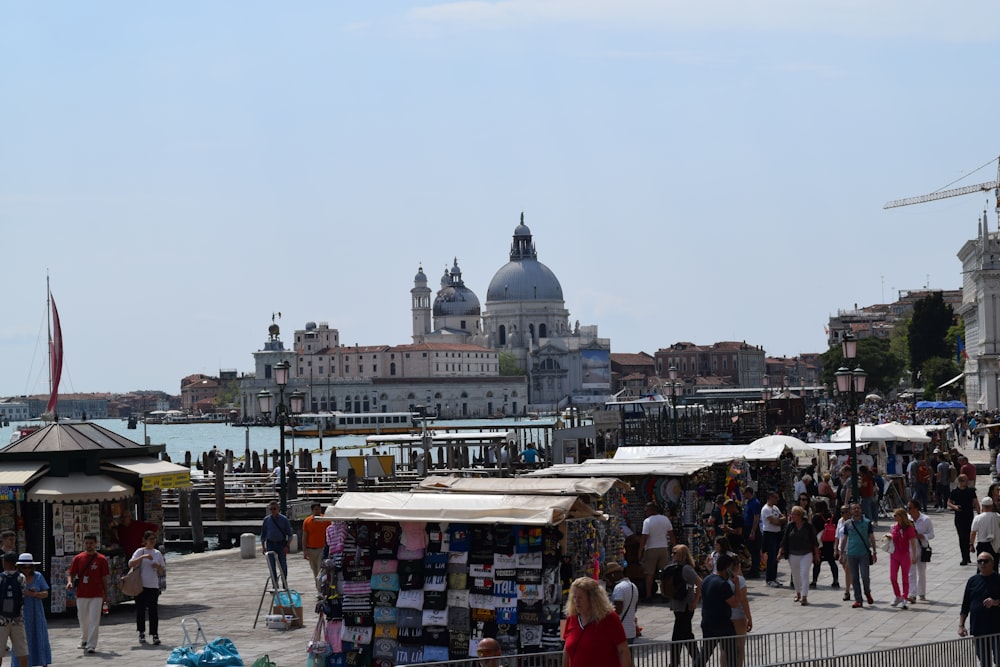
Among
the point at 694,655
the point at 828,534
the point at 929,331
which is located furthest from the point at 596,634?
the point at 929,331

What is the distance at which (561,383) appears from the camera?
16625cm

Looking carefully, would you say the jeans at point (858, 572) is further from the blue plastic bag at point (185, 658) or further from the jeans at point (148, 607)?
the blue plastic bag at point (185, 658)

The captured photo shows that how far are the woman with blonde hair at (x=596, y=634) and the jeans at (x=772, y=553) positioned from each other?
7.23m

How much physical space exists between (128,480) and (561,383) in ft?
501

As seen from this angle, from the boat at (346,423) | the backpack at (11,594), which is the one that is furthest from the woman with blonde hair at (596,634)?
the boat at (346,423)

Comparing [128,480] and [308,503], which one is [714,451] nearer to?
[128,480]

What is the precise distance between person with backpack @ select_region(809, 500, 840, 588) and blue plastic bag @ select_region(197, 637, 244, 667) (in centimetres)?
590

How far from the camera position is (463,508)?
970cm

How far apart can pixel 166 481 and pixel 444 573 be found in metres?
5.26

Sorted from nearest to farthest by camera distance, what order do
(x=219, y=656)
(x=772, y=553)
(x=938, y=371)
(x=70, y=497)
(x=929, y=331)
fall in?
(x=219, y=656) → (x=70, y=497) → (x=772, y=553) → (x=938, y=371) → (x=929, y=331)

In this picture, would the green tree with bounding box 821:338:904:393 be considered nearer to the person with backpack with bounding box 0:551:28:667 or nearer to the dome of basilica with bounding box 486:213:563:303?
the dome of basilica with bounding box 486:213:563:303

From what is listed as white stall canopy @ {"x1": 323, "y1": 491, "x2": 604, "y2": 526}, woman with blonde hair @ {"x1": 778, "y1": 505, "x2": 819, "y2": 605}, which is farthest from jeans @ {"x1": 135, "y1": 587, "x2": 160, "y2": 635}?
woman with blonde hair @ {"x1": 778, "y1": 505, "x2": 819, "y2": 605}

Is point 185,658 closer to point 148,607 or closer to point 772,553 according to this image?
point 148,607

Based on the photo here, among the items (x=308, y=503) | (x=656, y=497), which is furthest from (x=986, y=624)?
(x=308, y=503)
